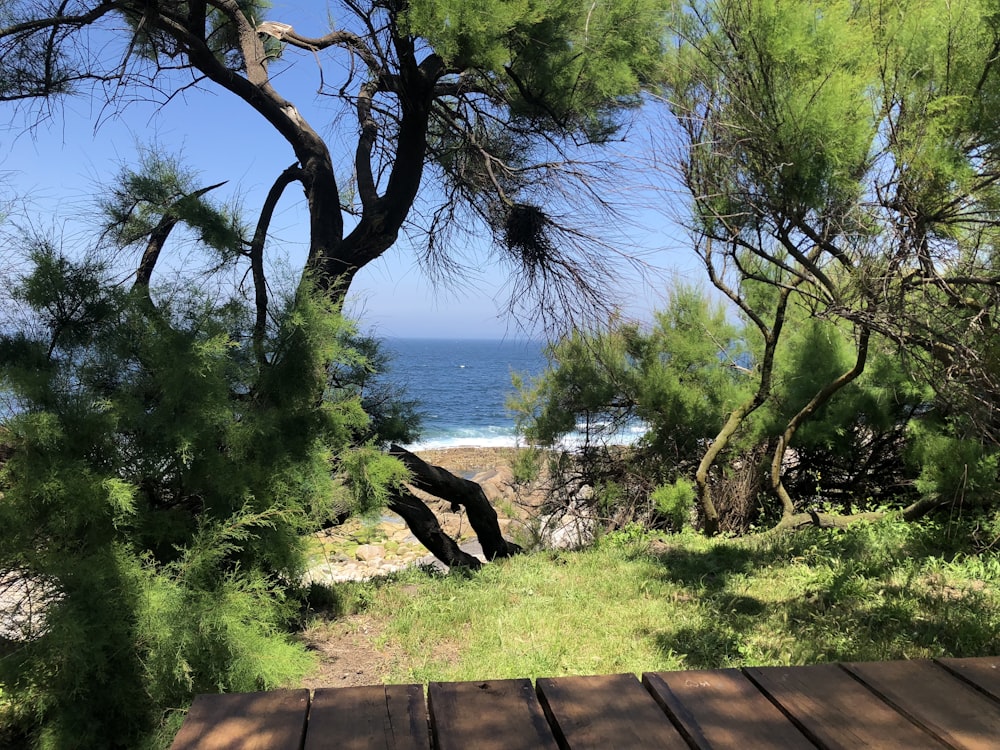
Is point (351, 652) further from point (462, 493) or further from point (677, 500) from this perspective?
point (677, 500)

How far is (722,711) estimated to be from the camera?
3.79 feet

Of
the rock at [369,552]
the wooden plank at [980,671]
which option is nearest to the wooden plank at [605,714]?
the wooden plank at [980,671]

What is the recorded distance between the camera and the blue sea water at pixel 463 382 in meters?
5.15

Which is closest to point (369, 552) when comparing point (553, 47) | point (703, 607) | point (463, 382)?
point (703, 607)

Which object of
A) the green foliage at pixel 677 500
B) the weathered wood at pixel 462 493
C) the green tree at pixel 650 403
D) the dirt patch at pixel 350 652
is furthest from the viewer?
the green tree at pixel 650 403

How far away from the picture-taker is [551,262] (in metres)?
4.68

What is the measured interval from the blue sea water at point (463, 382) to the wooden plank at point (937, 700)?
Answer: 129 inches

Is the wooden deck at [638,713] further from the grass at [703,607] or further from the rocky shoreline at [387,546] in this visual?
the rocky shoreline at [387,546]

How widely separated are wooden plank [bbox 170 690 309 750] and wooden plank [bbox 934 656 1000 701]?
3.76 ft

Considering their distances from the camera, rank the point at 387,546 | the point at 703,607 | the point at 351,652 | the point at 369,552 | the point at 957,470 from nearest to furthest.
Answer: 1. the point at 351,652
2. the point at 703,607
3. the point at 957,470
4. the point at 369,552
5. the point at 387,546

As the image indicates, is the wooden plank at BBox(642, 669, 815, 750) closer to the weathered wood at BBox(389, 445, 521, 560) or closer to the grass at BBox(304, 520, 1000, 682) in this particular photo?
the grass at BBox(304, 520, 1000, 682)

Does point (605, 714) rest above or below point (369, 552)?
above

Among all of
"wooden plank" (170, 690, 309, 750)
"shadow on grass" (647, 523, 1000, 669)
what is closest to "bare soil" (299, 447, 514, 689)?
"shadow on grass" (647, 523, 1000, 669)

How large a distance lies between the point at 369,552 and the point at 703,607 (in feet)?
29.3
